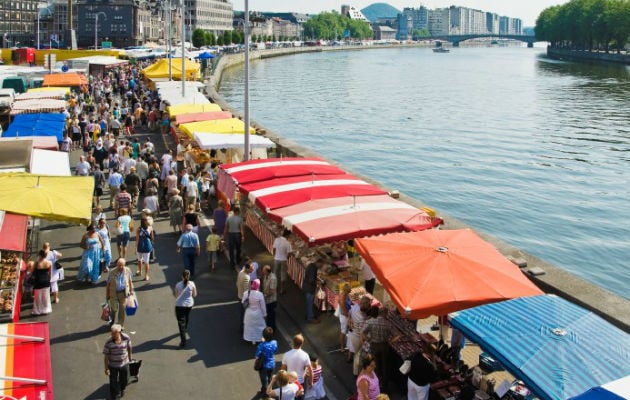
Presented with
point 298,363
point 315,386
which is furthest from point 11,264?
point 315,386

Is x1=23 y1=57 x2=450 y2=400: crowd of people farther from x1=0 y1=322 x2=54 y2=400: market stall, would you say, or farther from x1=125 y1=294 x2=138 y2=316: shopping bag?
x1=0 y1=322 x2=54 y2=400: market stall

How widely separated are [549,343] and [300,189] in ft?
25.8

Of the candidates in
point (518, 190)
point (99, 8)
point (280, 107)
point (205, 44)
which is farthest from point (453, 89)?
point (99, 8)

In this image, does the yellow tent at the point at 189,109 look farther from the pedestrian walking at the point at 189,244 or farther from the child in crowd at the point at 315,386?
the child in crowd at the point at 315,386

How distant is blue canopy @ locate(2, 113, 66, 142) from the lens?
2438 cm

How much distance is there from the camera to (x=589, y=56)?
153750 mm

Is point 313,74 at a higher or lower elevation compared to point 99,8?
lower

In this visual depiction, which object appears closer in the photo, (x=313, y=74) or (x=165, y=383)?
(x=165, y=383)

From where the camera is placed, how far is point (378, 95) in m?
81.5

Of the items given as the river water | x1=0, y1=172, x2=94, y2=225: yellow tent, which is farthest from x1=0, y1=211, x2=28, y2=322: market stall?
the river water

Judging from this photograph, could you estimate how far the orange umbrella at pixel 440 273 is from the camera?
995 centimetres

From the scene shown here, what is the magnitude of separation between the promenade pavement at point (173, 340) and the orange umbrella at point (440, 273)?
174cm

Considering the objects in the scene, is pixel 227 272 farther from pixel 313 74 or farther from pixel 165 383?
pixel 313 74

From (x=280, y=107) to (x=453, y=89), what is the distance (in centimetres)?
3086
